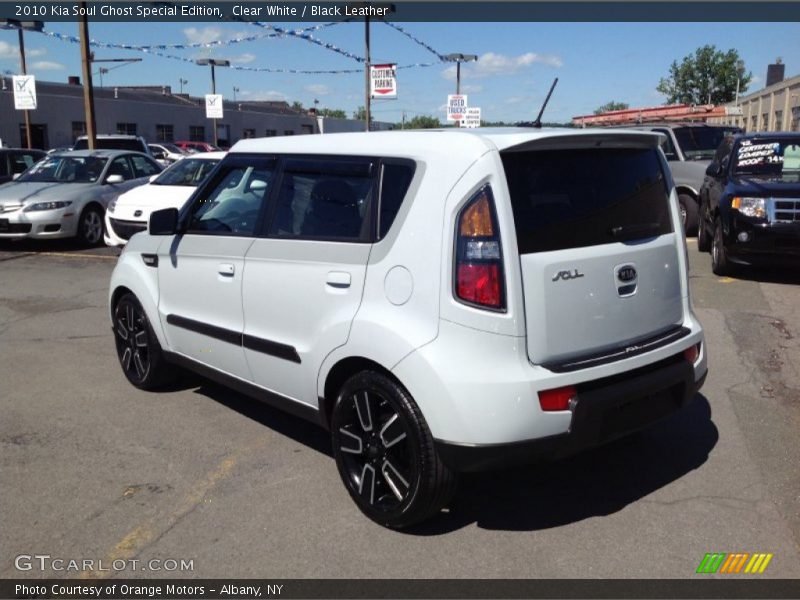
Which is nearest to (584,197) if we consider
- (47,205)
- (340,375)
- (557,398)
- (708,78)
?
(557,398)

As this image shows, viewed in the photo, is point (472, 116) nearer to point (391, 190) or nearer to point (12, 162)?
point (12, 162)

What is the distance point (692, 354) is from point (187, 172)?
10.3m

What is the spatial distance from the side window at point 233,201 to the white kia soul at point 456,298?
29mm

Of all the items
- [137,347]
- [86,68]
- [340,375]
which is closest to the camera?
[340,375]

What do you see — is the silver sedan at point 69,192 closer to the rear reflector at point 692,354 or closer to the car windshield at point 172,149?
the rear reflector at point 692,354

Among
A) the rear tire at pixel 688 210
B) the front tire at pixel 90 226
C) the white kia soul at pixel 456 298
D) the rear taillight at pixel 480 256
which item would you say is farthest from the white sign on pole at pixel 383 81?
the rear taillight at pixel 480 256

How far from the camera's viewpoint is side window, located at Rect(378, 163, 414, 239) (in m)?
3.40

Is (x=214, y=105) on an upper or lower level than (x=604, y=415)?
upper

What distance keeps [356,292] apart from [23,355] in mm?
4331

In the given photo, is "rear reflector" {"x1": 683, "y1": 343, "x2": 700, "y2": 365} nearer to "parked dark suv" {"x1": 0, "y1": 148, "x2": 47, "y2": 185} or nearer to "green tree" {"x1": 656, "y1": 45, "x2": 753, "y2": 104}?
"parked dark suv" {"x1": 0, "y1": 148, "x2": 47, "y2": 185}

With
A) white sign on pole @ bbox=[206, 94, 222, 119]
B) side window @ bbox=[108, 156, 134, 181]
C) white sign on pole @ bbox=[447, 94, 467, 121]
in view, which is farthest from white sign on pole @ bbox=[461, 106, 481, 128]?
side window @ bbox=[108, 156, 134, 181]

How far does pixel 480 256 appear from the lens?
3.11 meters

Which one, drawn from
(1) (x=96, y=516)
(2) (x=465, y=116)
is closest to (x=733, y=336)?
(1) (x=96, y=516)

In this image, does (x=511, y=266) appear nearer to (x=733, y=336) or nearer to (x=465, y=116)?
(x=733, y=336)
